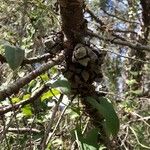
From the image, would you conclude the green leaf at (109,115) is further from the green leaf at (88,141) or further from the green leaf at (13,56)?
the green leaf at (13,56)

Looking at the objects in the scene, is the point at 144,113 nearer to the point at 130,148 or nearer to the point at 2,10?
the point at 130,148

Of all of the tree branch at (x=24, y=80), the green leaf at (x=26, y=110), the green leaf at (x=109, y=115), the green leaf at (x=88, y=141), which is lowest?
the green leaf at (x=88, y=141)

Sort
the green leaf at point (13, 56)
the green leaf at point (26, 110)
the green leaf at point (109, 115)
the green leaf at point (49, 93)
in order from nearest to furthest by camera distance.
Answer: the green leaf at point (13, 56) < the green leaf at point (109, 115) < the green leaf at point (49, 93) < the green leaf at point (26, 110)

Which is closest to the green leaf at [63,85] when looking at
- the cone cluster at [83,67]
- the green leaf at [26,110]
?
the cone cluster at [83,67]

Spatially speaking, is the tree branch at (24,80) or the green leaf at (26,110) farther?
the green leaf at (26,110)

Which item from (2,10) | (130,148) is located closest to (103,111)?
(130,148)

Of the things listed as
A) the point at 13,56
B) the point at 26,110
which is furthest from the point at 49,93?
the point at 13,56

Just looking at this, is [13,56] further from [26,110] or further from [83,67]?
[26,110]
